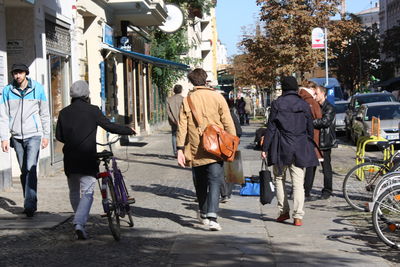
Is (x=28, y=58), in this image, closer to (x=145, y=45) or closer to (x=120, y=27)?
(x=120, y=27)

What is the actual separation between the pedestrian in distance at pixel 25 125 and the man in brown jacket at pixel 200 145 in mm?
1882

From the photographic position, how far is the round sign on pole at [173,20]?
3039 centimetres

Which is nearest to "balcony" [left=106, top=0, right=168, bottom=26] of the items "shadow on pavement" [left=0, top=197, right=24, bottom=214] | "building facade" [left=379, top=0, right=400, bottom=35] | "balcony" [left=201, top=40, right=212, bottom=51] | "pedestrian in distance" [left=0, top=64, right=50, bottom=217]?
"shadow on pavement" [left=0, top=197, right=24, bottom=214]

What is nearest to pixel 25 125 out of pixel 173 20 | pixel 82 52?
pixel 82 52

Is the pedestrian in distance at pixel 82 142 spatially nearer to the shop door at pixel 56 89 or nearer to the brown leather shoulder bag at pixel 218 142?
the brown leather shoulder bag at pixel 218 142

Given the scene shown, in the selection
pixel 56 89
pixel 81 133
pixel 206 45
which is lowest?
pixel 81 133

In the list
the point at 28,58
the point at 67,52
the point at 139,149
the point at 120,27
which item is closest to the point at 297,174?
the point at 28,58

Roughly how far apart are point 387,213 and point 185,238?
83.7 inches

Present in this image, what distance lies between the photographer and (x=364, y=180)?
10188 millimetres

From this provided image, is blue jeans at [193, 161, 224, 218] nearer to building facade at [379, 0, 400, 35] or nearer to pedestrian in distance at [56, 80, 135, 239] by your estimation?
pedestrian in distance at [56, 80, 135, 239]

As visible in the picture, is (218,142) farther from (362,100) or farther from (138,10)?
(362,100)

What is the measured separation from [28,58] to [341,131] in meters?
20.3

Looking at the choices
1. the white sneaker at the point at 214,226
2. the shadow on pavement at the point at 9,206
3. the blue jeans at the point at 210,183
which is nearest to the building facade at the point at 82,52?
the shadow on pavement at the point at 9,206

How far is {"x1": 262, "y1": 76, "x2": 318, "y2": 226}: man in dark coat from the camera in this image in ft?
28.6
